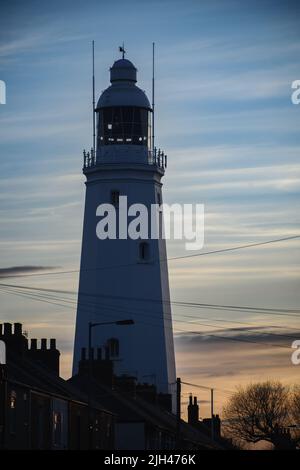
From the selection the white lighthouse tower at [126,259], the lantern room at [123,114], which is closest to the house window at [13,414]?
the white lighthouse tower at [126,259]

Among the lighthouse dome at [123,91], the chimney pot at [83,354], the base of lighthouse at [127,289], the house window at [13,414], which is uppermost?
the lighthouse dome at [123,91]

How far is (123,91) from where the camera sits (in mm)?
111125

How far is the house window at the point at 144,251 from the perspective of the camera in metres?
109

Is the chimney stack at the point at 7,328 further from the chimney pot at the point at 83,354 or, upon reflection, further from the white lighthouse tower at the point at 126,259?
the white lighthouse tower at the point at 126,259

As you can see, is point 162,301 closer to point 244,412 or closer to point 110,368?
point 110,368

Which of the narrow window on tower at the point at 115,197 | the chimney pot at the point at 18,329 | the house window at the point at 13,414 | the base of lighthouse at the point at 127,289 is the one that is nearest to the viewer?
the house window at the point at 13,414

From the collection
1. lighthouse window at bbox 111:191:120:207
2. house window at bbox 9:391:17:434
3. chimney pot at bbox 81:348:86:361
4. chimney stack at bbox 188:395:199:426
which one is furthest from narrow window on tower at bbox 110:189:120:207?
house window at bbox 9:391:17:434

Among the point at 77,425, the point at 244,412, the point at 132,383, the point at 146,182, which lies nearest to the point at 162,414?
the point at 132,383

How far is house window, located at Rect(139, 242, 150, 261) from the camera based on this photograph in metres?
109

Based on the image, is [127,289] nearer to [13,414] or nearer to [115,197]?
[115,197]

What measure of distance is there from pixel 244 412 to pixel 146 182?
37435mm

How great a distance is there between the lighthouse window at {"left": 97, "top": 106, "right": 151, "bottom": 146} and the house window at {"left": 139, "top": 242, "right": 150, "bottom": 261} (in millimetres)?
6881

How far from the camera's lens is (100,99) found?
11150 centimetres
